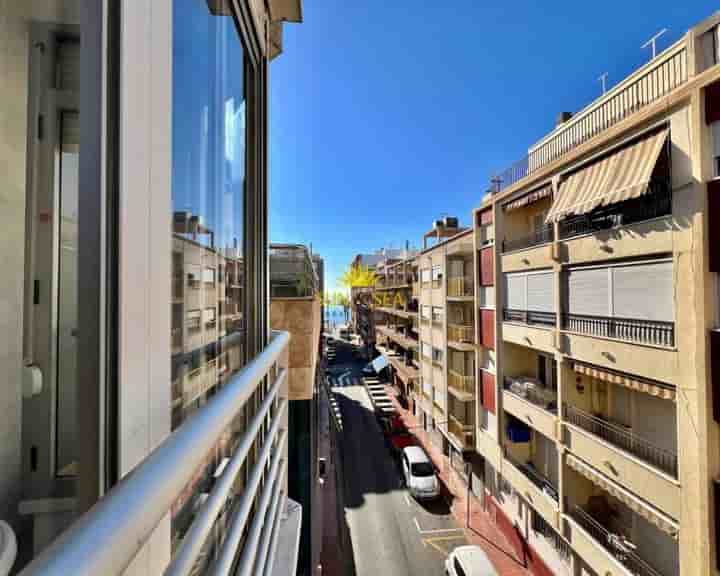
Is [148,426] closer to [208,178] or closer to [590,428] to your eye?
[208,178]

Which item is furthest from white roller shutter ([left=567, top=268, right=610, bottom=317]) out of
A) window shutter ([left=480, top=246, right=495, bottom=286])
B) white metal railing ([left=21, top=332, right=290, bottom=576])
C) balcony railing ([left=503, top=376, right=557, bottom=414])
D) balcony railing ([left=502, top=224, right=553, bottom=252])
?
white metal railing ([left=21, top=332, right=290, bottom=576])

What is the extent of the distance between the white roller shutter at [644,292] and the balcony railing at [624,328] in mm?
90

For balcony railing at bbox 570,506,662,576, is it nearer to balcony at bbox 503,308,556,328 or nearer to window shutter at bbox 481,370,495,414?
window shutter at bbox 481,370,495,414

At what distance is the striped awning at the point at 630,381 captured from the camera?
16.4 ft

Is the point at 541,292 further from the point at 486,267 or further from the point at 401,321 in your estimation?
the point at 401,321

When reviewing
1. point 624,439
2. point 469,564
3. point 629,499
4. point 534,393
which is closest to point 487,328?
point 534,393

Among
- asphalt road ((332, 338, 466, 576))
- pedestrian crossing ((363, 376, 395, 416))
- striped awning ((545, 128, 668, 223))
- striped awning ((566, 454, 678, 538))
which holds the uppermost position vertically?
striped awning ((545, 128, 668, 223))

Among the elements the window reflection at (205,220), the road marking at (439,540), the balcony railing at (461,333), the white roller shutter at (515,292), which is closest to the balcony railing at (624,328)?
the white roller shutter at (515,292)

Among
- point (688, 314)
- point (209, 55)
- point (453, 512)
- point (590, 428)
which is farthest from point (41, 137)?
point (453, 512)

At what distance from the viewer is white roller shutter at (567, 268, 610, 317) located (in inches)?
233

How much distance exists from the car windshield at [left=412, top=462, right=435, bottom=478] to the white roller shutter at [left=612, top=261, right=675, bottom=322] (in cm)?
804

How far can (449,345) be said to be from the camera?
40.4ft

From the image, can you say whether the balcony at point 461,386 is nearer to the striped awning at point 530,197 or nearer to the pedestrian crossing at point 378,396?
the striped awning at point 530,197

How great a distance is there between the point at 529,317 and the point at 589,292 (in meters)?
1.89
